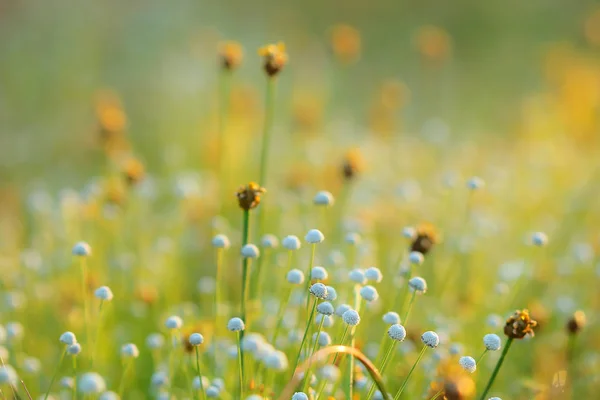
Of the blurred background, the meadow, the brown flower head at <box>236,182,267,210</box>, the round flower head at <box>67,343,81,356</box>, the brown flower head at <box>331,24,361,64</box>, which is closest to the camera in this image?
the round flower head at <box>67,343,81,356</box>

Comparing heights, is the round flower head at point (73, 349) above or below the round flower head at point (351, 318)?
below

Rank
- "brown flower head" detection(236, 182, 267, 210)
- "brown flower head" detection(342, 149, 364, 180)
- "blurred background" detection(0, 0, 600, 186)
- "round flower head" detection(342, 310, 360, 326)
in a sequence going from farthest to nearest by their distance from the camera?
"blurred background" detection(0, 0, 600, 186)
"brown flower head" detection(342, 149, 364, 180)
"brown flower head" detection(236, 182, 267, 210)
"round flower head" detection(342, 310, 360, 326)

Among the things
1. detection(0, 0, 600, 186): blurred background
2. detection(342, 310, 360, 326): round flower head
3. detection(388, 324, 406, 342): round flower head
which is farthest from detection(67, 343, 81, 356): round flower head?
detection(0, 0, 600, 186): blurred background

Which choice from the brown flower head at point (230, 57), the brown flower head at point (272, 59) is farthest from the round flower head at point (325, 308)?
the brown flower head at point (230, 57)

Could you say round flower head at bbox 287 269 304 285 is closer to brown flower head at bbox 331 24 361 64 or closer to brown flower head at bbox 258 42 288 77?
brown flower head at bbox 258 42 288 77

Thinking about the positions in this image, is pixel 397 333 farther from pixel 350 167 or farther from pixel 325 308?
pixel 350 167

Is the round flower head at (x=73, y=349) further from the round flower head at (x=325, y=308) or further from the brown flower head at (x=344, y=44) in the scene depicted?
the brown flower head at (x=344, y=44)
